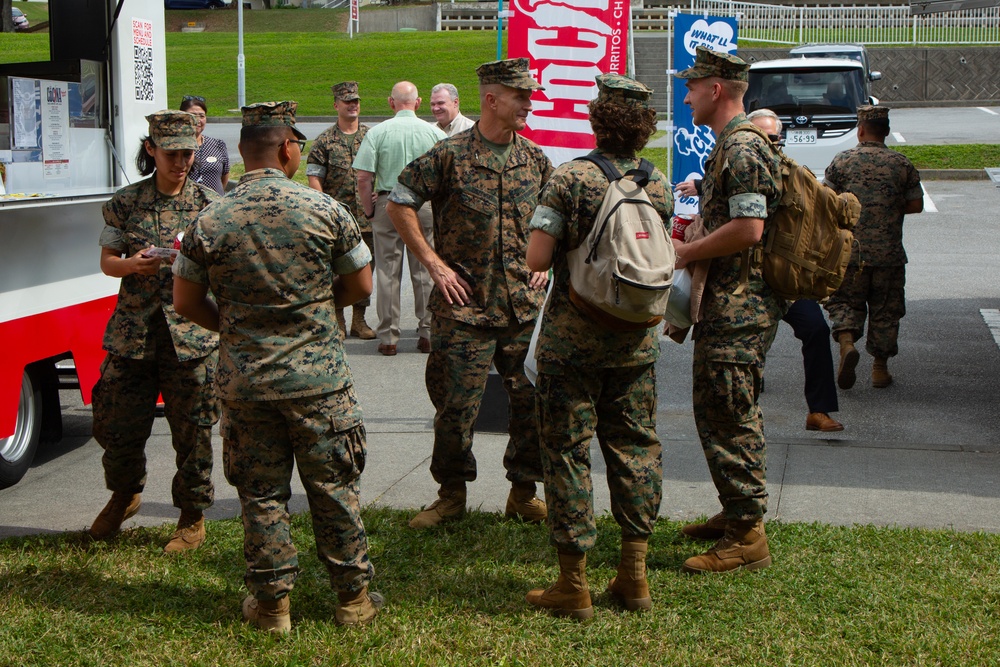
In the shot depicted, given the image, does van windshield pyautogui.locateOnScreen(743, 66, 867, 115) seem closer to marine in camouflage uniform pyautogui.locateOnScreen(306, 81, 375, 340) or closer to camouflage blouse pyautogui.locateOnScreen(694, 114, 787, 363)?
marine in camouflage uniform pyautogui.locateOnScreen(306, 81, 375, 340)

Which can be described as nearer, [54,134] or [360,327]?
[54,134]

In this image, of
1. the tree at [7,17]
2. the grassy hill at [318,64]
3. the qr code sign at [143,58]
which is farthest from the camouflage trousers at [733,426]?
the grassy hill at [318,64]

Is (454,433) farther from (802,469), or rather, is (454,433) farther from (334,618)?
(802,469)

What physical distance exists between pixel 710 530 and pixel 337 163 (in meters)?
5.60

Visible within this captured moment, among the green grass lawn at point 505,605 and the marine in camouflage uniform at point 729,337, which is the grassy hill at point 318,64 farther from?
the marine in camouflage uniform at point 729,337

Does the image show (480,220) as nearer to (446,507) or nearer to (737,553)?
(446,507)

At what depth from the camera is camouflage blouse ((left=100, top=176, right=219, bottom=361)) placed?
4840 millimetres

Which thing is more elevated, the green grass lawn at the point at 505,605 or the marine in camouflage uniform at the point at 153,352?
the marine in camouflage uniform at the point at 153,352

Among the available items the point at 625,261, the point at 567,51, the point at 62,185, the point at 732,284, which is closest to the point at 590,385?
the point at 625,261

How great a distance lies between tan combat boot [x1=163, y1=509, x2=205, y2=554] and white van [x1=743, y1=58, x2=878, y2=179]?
42.0ft

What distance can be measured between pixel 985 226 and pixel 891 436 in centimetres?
891

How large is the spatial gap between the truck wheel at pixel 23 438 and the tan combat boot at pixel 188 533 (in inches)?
58.0

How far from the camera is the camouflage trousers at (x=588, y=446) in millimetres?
4191

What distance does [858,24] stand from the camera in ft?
114
